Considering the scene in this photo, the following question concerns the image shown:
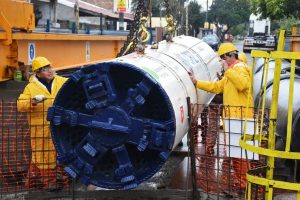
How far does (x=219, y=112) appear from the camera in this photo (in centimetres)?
539

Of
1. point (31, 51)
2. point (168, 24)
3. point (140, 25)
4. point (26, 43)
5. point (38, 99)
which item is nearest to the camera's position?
point (38, 99)

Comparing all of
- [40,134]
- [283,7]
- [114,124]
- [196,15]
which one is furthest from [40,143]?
[196,15]

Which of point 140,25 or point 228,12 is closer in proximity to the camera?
point 140,25

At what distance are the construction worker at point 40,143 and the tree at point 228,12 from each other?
3144 inches

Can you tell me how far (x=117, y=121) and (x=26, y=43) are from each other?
455cm

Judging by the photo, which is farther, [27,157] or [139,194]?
[27,157]

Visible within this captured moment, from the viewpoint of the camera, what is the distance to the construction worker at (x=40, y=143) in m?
5.73

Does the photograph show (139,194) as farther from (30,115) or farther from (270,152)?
(270,152)

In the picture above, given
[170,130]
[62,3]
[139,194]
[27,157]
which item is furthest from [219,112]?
[62,3]

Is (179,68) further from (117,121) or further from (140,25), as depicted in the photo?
(117,121)

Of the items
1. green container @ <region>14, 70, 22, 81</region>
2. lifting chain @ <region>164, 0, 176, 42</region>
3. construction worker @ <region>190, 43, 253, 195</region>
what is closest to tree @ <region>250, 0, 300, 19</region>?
lifting chain @ <region>164, 0, 176, 42</region>

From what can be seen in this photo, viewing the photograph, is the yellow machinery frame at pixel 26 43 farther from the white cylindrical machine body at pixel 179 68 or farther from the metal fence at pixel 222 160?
the metal fence at pixel 222 160

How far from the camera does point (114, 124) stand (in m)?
4.84

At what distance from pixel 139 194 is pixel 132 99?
1424 mm
